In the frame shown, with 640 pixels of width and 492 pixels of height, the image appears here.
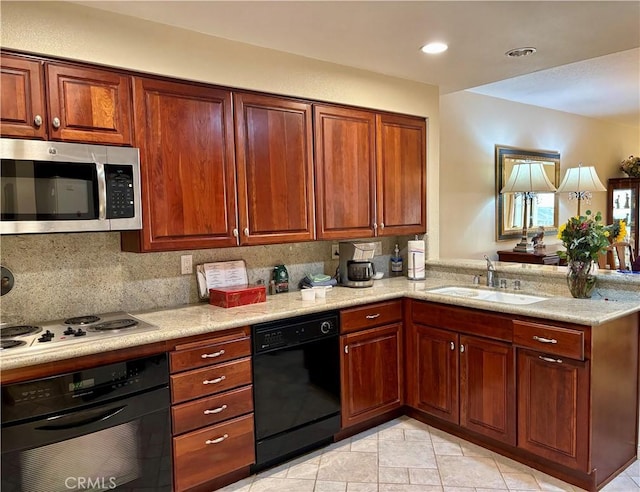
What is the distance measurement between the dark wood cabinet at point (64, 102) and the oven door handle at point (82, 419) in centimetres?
121

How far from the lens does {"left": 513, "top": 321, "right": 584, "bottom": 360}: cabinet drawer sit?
224 centimetres

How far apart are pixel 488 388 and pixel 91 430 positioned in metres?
2.05

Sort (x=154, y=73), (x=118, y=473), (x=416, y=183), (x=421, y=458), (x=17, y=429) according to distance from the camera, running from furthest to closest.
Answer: (x=416, y=183) → (x=421, y=458) → (x=154, y=73) → (x=118, y=473) → (x=17, y=429)

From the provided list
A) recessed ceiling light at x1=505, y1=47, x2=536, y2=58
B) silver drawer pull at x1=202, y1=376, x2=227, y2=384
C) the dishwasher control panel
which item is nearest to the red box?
the dishwasher control panel

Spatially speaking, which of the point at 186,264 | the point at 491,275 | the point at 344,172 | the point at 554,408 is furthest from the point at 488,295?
the point at 186,264

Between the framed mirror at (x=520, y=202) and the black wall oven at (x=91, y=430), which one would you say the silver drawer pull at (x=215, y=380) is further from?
the framed mirror at (x=520, y=202)

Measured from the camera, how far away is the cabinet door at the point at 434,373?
9.34 feet

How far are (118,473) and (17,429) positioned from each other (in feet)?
1.61

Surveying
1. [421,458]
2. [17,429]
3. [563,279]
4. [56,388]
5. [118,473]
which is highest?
[563,279]

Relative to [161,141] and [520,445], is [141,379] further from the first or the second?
[520,445]

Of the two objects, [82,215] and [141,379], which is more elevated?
[82,215]

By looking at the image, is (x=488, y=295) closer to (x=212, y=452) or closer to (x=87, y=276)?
(x=212, y=452)

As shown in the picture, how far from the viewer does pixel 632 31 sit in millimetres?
2471

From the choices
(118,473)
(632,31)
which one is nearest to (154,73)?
(118,473)
